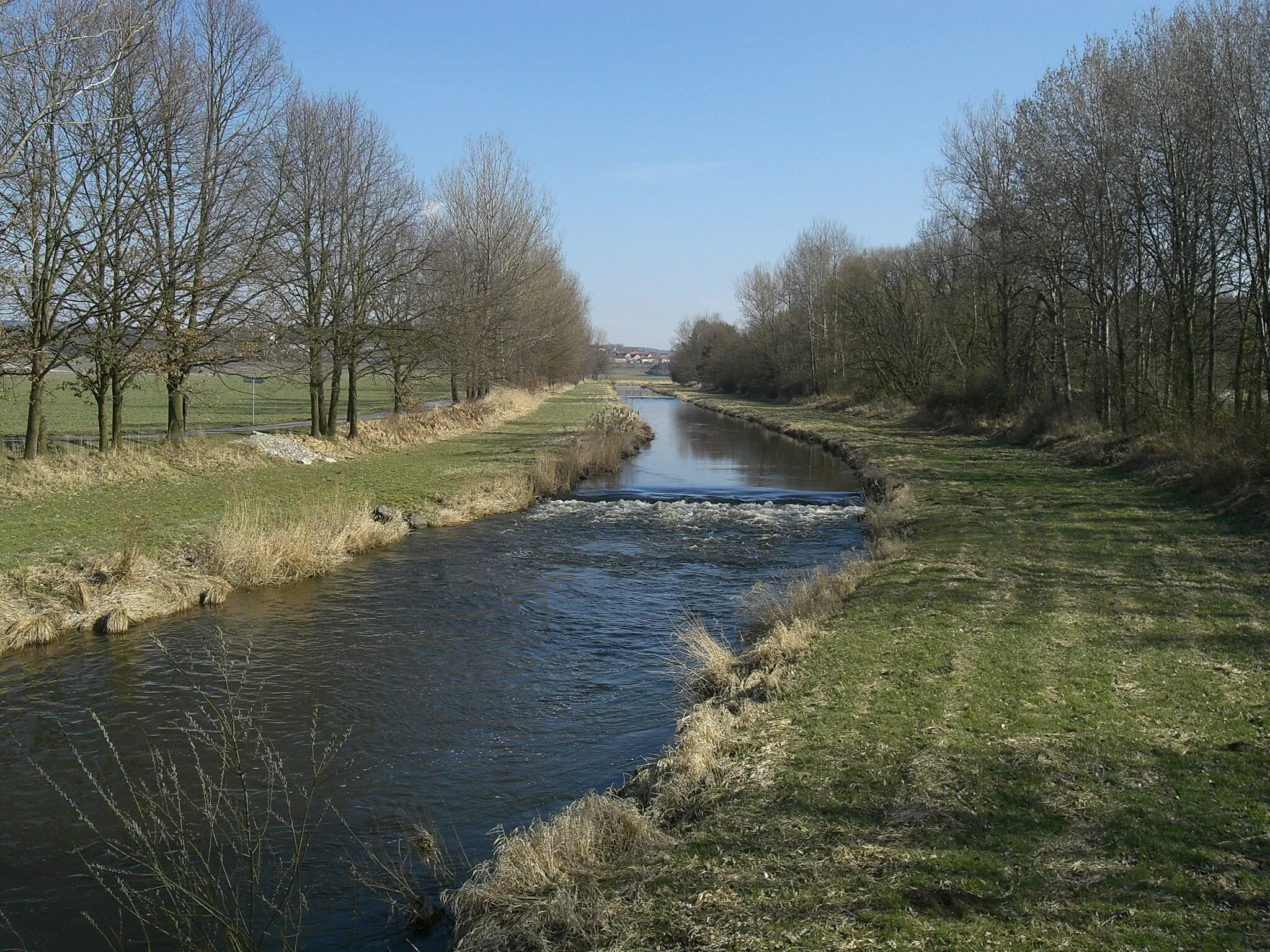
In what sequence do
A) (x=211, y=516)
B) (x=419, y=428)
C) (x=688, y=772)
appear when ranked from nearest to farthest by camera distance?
1. (x=688, y=772)
2. (x=211, y=516)
3. (x=419, y=428)

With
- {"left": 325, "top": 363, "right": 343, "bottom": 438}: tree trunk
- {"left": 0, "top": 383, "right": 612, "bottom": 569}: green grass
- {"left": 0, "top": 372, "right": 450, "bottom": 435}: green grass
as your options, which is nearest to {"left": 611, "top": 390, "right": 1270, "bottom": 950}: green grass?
{"left": 0, "top": 383, "right": 612, "bottom": 569}: green grass

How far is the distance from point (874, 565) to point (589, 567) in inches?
192

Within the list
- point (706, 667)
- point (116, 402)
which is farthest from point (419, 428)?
point (706, 667)

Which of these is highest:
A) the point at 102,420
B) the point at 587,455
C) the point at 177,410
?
the point at 177,410

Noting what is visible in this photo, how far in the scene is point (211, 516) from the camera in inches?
603

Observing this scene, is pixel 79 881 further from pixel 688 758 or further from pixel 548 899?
pixel 688 758

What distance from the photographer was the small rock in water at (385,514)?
17438 millimetres

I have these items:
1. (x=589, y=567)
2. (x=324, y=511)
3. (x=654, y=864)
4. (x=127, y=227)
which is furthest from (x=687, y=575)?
(x=127, y=227)

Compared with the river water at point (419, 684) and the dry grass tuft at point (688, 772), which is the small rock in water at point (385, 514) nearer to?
the river water at point (419, 684)

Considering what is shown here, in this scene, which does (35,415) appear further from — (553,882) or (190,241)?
(553,882)

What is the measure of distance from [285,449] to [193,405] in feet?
8.65

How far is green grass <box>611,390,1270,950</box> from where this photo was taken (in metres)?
4.17

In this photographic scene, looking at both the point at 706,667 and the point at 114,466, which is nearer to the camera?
the point at 706,667

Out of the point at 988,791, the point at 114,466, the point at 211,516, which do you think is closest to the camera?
the point at 988,791
